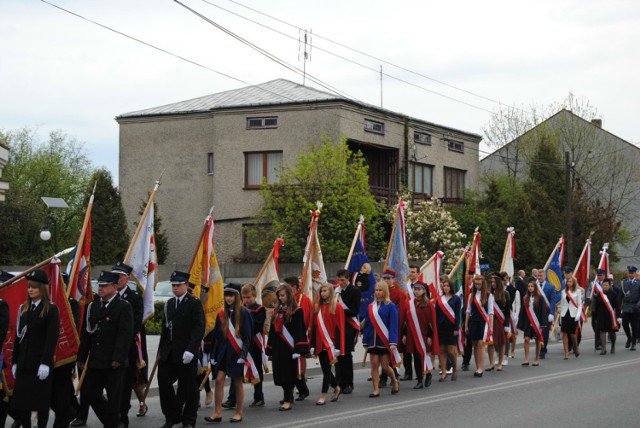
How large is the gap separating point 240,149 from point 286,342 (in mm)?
26965

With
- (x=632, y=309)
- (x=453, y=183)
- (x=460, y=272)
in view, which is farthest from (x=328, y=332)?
(x=453, y=183)

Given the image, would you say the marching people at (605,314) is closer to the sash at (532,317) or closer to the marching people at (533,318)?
the marching people at (533,318)

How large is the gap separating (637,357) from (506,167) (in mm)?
38304

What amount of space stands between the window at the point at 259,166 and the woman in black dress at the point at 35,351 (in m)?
28.7

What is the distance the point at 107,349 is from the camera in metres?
10.3

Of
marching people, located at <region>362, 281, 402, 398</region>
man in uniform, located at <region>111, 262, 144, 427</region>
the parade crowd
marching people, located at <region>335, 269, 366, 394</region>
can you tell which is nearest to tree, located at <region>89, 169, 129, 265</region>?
the parade crowd

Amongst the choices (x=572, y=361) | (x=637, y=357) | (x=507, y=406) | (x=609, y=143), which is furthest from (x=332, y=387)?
(x=609, y=143)

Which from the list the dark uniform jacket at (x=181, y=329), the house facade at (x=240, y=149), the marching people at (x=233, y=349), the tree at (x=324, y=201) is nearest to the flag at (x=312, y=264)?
the marching people at (x=233, y=349)

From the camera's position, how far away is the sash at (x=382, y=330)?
13848 millimetres

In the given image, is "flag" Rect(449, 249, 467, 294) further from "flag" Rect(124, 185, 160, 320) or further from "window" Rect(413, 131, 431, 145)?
"window" Rect(413, 131, 431, 145)

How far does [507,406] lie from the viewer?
40.8 ft

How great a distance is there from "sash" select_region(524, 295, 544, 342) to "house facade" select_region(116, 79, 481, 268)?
713 inches

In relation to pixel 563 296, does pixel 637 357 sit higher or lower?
lower

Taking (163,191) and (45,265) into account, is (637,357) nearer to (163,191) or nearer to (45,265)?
(45,265)
